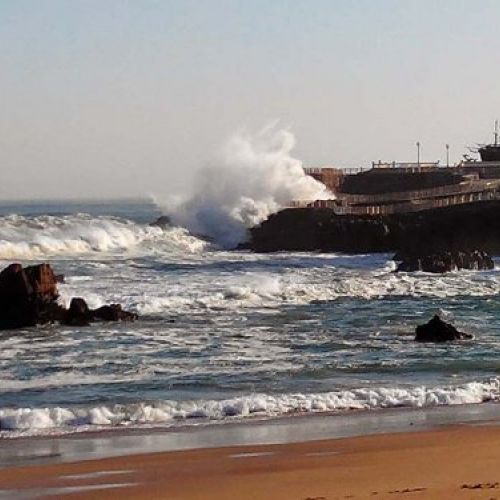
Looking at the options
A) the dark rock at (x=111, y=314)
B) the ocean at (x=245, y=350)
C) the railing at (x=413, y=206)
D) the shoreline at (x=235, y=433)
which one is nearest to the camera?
the shoreline at (x=235, y=433)

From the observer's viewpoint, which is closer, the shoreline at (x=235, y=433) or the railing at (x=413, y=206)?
the shoreline at (x=235, y=433)

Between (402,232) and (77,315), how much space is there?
23749 millimetres

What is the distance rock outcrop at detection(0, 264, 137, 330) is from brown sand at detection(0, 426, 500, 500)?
33.8 feet

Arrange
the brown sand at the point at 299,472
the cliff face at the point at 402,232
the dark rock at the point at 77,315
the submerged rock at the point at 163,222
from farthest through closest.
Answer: the submerged rock at the point at 163,222, the cliff face at the point at 402,232, the dark rock at the point at 77,315, the brown sand at the point at 299,472

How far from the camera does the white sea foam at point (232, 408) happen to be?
39.3ft

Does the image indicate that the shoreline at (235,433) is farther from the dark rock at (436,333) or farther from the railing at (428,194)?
the railing at (428,194)

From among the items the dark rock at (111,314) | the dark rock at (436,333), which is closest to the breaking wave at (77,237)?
the dark rock at (111,314)

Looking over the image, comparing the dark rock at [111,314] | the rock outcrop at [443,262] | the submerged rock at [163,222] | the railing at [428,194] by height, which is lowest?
the dark rock at [111,314]

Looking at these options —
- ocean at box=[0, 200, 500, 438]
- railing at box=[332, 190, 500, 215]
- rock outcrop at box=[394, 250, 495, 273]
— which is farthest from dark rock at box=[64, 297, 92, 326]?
railing at box=[332, 190, 500, 215]

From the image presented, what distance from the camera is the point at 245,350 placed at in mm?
17422

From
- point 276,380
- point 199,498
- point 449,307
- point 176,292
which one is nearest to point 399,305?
point 449,307

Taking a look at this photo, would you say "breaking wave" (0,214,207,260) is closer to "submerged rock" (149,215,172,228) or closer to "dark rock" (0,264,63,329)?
"submerged rock" (149,215,172,228)

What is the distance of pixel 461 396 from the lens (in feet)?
44.8

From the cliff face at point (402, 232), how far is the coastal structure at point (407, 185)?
1.11m
